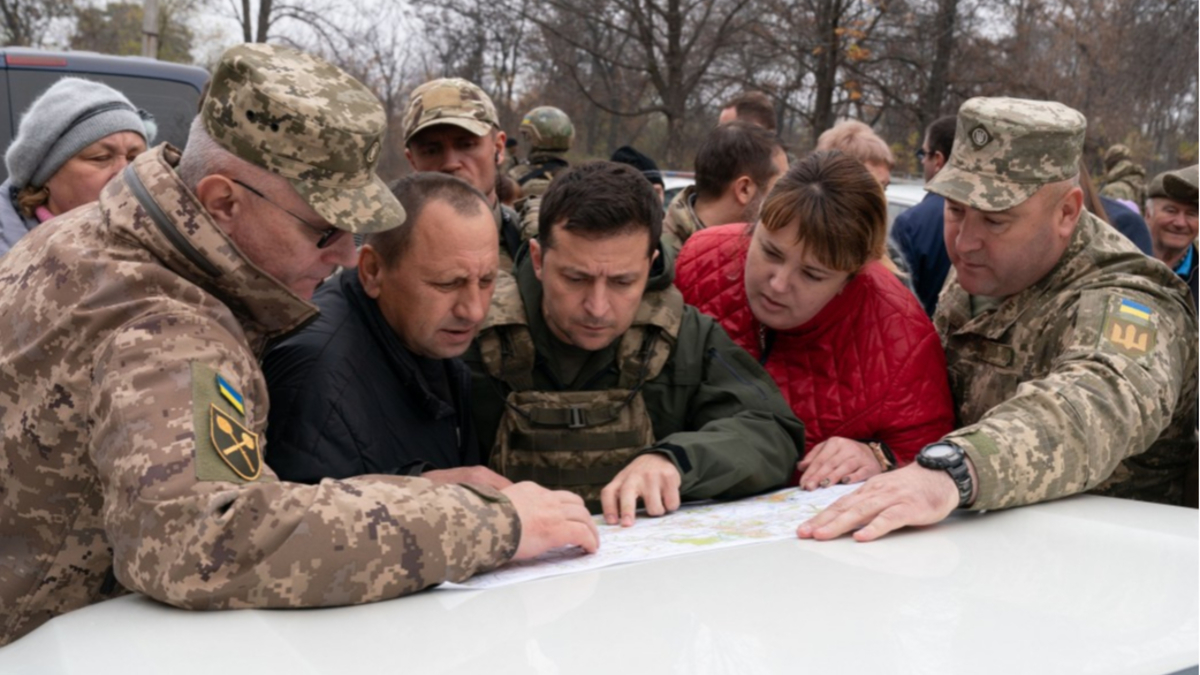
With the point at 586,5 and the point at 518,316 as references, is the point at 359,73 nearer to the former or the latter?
the point at 586,5

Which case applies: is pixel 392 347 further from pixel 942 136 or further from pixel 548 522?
pixel 942 136

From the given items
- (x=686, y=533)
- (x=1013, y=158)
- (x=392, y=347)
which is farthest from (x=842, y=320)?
(x=392, y=347)

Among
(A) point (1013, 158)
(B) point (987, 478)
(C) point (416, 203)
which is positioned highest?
(A) point (1013, 158)

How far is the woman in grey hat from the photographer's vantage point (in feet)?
13.6

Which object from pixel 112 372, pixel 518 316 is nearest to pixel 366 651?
pixel 112 372

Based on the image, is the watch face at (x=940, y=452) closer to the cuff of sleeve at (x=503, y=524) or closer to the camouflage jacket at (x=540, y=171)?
the cuff of sleeve at (x=503, y=524)

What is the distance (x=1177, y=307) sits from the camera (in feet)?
9.05

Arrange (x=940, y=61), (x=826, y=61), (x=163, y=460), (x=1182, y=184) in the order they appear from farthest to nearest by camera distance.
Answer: (x=940, y=61) < (x=826, y=61) < (x=1182, y=184) < (x=163, y=460)

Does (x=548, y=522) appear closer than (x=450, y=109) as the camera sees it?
Yes

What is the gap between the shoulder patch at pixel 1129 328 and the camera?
2.57 m

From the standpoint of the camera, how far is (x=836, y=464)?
2.75 metres

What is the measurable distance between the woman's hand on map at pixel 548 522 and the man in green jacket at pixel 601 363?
668 mm

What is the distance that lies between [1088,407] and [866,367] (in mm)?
697

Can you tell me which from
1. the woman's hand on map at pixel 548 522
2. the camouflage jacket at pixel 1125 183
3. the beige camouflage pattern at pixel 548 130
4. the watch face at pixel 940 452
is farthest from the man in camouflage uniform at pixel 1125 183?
the woman's hand on map at pixel 548 522
